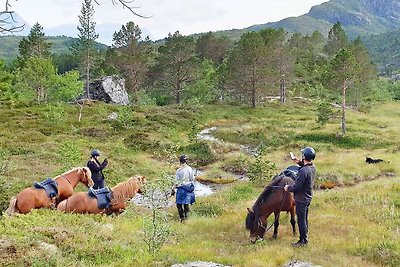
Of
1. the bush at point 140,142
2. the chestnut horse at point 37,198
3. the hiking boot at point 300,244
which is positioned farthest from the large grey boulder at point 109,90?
the hiking boot at point 300,244

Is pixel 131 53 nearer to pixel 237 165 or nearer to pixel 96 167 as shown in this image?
pixel 237 165

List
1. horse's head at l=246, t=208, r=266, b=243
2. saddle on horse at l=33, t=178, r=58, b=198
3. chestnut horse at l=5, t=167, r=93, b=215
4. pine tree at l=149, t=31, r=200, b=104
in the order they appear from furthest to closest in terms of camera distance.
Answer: pine tree at l=149, t=31, r=200, b=104 < saddle on horse at l=33, t=178, r=58, b=198 < chestnut horse at l=5, t=167, r=93, b=215 < horse's head at l=246, t=208, r=266, b=243

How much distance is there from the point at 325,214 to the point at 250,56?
4272cm

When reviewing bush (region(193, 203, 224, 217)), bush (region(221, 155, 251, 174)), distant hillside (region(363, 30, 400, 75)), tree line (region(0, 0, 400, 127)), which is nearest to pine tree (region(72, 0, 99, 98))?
tree line (region(0, 0, 400, 127))

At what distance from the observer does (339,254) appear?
953cm

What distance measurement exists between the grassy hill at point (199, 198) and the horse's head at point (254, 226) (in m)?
0.31

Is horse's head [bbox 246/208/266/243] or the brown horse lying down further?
the brown horse lying down

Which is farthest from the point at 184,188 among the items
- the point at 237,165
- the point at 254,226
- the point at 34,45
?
the point at 34,45

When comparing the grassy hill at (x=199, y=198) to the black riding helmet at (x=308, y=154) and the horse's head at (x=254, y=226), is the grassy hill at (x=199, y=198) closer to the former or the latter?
the horse's head at (x=254, y=226)

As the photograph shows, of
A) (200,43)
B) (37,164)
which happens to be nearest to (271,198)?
(37,164)

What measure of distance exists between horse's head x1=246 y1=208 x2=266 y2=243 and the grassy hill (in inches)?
12.1

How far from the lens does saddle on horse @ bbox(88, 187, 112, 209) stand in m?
12.8

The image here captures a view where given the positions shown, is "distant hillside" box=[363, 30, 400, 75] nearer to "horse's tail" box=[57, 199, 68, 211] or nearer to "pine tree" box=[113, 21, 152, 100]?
"pine tree" box=[113, 21, 152, 100]

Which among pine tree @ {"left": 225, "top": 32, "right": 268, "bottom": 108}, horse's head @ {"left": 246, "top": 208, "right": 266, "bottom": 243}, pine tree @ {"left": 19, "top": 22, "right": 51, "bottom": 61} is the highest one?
pine tree @ {"left": 19, "top": 22, "right": 51, "bottom": 61}
